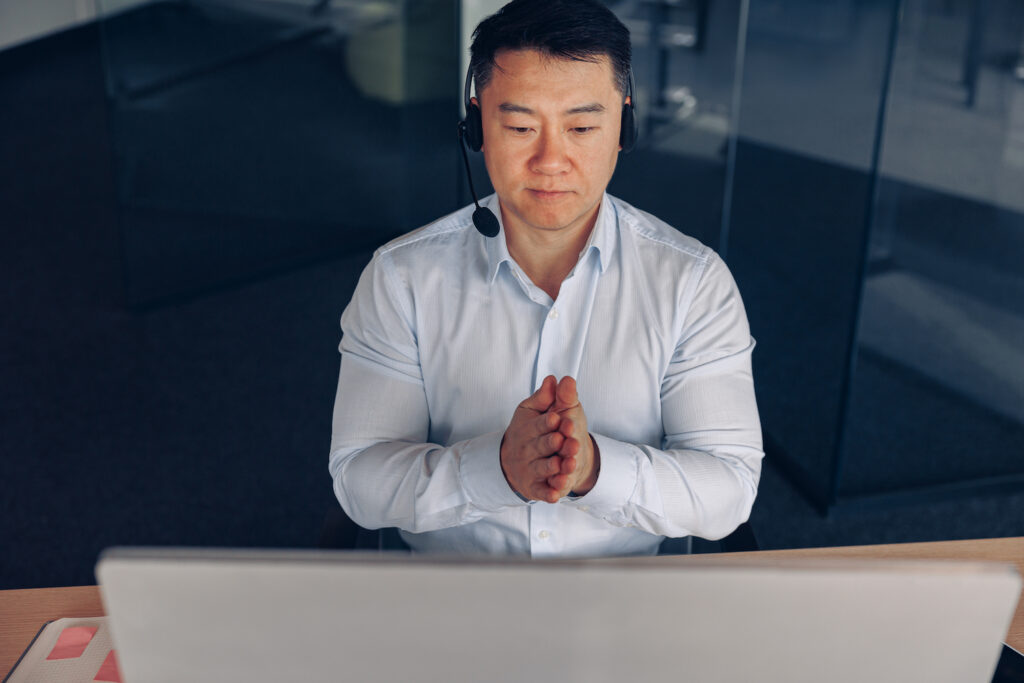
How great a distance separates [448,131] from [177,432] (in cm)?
165

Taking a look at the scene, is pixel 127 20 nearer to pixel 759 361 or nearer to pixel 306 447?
pixel 306 447

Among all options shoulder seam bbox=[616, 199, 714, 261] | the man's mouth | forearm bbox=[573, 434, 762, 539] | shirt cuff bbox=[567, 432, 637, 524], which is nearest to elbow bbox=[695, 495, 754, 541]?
forearm bbox=[573, 434, 762, 539]

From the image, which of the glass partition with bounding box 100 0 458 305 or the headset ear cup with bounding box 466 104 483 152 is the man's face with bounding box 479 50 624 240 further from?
the glass partition with bounding box 100 0 458 305

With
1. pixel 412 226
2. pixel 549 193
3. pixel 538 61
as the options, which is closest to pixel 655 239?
pixel 549 193

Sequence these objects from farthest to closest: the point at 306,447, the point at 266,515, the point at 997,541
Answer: the point at 306,447, the point at 266,515, the point at 997,541

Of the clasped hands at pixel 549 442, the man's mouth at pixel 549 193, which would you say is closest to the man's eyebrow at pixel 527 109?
the man's mouth at pixel 549 193

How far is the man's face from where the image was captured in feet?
4.19

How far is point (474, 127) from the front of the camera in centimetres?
141

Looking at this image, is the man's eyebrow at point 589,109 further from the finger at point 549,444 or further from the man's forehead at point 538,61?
the finger at point 549,444

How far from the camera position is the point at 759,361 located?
297cm

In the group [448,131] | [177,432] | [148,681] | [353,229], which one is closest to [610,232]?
[148,681]

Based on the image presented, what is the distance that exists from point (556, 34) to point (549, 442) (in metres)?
0.58

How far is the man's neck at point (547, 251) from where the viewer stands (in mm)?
1439

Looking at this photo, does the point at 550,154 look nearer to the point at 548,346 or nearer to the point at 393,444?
the point at 548,346
